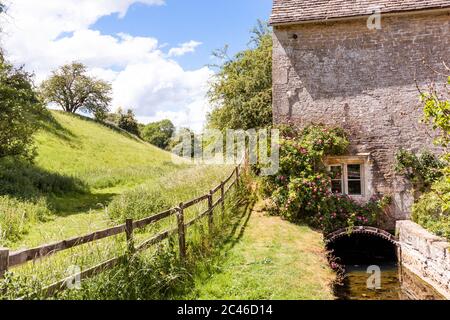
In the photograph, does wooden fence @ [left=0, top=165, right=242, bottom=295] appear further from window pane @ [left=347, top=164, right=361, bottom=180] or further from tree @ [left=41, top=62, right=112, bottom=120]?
tree @ [left=41, top=62, right=112, bottom=120]

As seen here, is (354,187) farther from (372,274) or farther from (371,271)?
(372,274)

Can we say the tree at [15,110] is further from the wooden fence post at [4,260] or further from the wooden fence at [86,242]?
the wooden fence post at [4,260]

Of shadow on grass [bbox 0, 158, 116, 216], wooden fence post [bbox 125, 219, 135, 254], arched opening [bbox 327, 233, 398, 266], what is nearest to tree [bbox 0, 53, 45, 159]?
shadow on grass [bbox 0, 158, 116, 216]

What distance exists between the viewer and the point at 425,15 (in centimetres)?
1241

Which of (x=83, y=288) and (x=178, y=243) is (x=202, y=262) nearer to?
Result: (x=178, y=243)

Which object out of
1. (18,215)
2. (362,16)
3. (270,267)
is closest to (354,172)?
(362,16)

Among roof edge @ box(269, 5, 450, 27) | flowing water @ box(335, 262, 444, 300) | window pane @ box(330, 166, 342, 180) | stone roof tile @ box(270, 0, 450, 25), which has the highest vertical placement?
stone roof tile @ box(270, 0, 450, 25)

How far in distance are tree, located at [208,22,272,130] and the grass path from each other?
7.84 metres

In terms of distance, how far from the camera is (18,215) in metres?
11.2

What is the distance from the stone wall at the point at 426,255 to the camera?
7.67 metres

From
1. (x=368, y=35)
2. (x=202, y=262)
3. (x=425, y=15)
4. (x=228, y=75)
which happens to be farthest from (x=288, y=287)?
(x=228, y=75)

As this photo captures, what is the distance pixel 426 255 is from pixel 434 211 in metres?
2.94

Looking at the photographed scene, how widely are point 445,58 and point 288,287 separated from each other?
10.2 m

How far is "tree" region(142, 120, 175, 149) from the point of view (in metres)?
87.5
